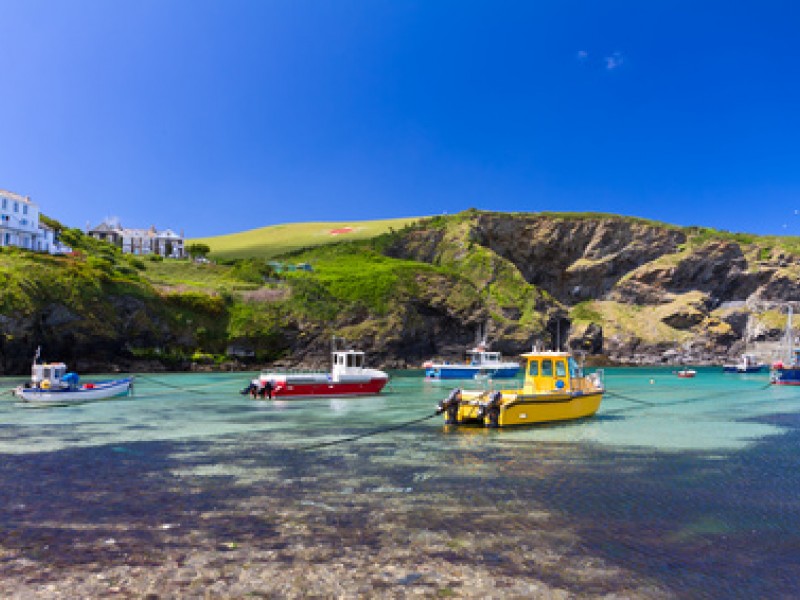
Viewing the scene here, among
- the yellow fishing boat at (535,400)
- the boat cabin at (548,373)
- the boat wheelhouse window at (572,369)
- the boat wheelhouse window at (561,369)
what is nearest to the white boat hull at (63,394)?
the yellow fishing boat at (535,400)

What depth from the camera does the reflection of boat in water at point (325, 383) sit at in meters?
48.2

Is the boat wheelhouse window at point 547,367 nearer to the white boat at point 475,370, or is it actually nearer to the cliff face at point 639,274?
the white boat at point 475,370

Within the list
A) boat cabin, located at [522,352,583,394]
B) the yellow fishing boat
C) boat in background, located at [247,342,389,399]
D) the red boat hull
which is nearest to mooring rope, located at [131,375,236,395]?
boat in background, located at [247,342,389,399]

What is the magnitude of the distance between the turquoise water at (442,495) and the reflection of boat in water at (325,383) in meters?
15.0

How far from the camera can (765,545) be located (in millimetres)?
12375

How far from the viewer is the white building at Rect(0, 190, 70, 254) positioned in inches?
3866

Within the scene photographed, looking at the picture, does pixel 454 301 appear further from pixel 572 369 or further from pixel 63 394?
pixel 572 369

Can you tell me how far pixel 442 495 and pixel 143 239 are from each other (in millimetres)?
164485

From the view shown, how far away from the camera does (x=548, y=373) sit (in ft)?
105

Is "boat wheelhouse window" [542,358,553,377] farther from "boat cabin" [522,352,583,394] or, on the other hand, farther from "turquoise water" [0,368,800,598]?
"turquoise water" [0,368,800,598]

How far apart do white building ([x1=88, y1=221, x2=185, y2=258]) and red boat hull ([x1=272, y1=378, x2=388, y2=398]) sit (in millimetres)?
117301

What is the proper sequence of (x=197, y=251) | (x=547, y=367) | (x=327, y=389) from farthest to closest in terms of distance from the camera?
(x=197, y=251)
(x=327, y=389)
(x=547, y=367)

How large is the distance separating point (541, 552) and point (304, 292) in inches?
3867

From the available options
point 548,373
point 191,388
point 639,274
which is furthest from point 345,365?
point 639,274
